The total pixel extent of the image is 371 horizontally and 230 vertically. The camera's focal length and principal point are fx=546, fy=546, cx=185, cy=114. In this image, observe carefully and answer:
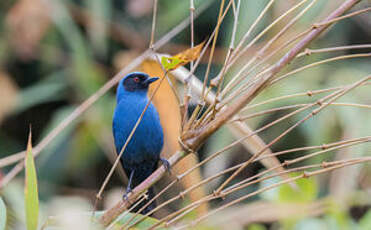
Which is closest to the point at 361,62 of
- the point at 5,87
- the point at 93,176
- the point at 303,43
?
the point at 93,176

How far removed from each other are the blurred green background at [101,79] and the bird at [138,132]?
15.7 inches

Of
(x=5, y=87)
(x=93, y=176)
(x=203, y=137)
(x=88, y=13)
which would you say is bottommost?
(x=203, y=137)

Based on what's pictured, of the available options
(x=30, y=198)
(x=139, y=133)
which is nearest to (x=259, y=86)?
(x=30, y=198)

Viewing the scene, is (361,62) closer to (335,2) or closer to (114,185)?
(335,2)

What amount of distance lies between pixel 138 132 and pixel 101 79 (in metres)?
1.52

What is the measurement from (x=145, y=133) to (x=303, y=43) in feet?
6.48

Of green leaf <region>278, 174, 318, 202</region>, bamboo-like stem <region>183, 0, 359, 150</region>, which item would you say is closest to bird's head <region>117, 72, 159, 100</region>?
green leaf <region>278, 174, 318, 202</region>

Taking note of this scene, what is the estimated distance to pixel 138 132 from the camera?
10.7 feet

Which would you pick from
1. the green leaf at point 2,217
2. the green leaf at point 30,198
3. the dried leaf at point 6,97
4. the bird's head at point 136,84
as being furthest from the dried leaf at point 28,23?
the green leaf at point 30,198

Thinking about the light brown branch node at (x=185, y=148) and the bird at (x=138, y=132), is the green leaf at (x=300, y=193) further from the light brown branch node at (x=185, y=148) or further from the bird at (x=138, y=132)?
the bird at (x=138, y=132)

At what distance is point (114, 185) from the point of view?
4.93 metres

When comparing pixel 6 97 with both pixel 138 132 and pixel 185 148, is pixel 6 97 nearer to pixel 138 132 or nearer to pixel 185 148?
pixel 138 132

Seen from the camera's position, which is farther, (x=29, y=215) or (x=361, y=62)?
(x=361, y=62)

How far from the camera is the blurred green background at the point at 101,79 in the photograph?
3789 millimetres
